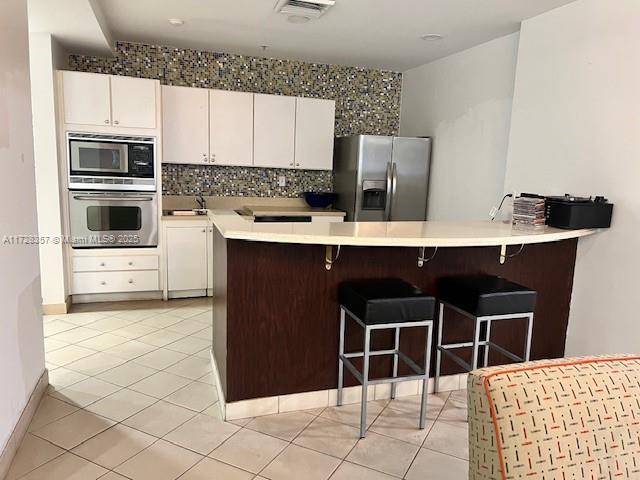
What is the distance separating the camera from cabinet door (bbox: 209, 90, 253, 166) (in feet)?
15.8

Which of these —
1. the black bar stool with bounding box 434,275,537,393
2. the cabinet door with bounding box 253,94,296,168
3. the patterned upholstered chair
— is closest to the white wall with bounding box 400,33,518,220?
the cabinet door with bounding box 253,94,296,168

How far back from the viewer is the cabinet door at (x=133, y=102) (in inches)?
168

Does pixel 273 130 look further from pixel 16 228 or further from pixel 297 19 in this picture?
pixel 16 228

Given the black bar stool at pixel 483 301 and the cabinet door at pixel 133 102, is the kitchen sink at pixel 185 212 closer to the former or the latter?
the cabinet door at pixel 133 102

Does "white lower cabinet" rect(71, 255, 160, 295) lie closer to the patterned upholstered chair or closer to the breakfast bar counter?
the breakfast bar counter

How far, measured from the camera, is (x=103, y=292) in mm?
4527

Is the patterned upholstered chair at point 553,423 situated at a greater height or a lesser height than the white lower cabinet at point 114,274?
greater

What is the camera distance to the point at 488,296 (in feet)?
8.21

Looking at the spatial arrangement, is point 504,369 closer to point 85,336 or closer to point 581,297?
point 581,297

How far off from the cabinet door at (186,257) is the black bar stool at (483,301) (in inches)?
107

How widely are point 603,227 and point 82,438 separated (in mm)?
3131

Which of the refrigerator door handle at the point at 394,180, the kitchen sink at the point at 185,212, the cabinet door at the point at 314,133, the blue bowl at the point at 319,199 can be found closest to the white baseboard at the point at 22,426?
the kitchen sink at the point at 185,212

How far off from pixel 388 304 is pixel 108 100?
3363 mm

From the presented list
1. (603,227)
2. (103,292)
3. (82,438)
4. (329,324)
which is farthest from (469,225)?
(103,292)
